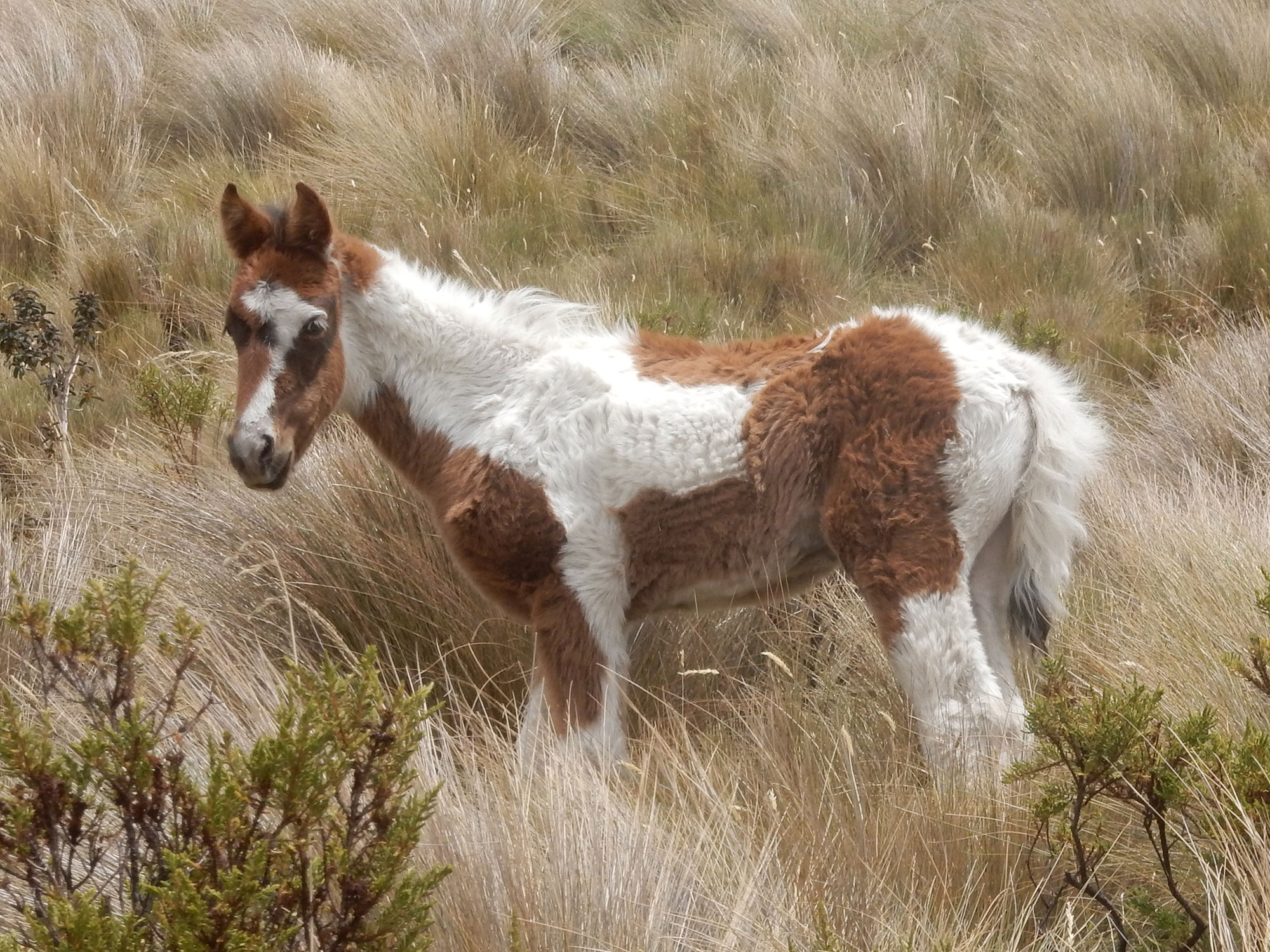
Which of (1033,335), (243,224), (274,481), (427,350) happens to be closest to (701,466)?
(427,350)

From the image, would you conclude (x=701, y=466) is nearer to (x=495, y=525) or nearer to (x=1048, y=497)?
(x=495, y=525)

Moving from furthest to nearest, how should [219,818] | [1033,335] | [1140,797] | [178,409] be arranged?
[1033,335]
[178,409]
[1140,797]
[219,818]

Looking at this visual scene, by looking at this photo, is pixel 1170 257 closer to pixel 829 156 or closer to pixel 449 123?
pixel 829 156

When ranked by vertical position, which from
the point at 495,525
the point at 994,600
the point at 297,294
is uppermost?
the point at 297,294

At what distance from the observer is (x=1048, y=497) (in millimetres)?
3768

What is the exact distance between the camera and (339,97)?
31.4 ft

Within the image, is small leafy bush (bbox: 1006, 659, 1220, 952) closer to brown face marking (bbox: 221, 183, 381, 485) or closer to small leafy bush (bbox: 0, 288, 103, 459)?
brown face marking (bbox: 221, 183, 381, 485)

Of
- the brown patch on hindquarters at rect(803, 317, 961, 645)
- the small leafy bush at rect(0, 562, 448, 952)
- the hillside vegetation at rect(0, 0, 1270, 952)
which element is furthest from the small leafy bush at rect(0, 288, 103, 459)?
the small leafy bush at rect(0, 562, 448, 952)

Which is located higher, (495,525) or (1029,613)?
(495,525)

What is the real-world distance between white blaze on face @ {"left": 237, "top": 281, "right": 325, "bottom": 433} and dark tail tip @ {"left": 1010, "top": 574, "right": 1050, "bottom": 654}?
2111 millimetres

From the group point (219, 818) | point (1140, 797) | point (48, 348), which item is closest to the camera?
point (219, 818)

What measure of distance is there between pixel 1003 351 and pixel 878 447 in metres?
0.48

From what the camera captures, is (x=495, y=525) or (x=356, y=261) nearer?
(x=495, y=525)

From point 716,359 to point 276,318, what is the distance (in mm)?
1271
